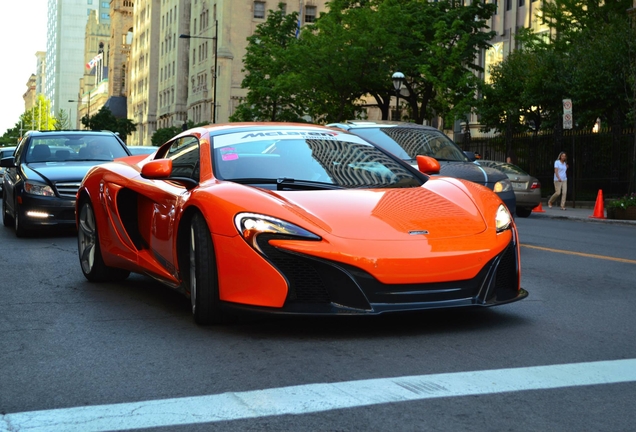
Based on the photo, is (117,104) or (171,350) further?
(117,104)

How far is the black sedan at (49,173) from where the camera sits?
1392 centimetres

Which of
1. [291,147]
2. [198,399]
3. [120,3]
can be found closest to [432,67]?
[291,147]

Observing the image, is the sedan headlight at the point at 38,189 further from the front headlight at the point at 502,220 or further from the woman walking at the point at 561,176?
the woman walking at the point at 561,176

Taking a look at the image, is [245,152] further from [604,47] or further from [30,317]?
[604,47]

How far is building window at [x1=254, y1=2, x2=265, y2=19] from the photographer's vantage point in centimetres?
9181

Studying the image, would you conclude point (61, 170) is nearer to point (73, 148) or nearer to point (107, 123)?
point (73, 148)

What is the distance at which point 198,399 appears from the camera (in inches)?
174

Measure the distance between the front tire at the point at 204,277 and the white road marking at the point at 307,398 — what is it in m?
1.60

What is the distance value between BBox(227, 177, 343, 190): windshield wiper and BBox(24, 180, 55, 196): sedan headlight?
7.98 m

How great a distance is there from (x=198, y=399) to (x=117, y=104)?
502ft

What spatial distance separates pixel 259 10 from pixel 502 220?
88.1 m

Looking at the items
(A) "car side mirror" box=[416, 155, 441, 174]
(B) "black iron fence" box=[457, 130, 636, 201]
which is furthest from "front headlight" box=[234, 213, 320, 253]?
(B) "black iron fence" box=[457, 130, 636, 201]

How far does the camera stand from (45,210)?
13.9 meters

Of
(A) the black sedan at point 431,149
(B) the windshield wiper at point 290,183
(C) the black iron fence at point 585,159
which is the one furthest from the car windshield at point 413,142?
(C) the black iron fence at point 585,159
